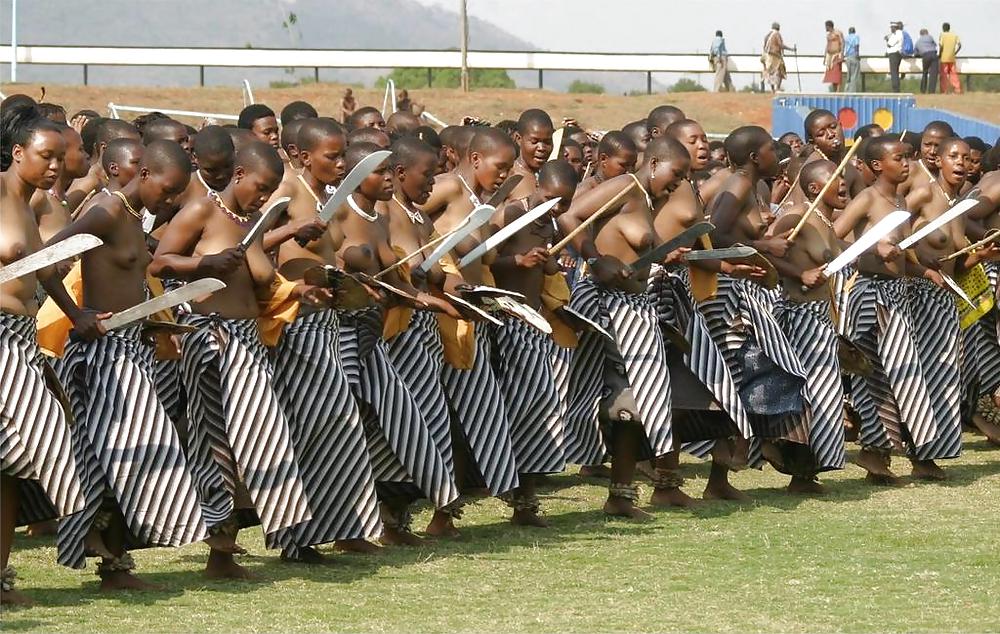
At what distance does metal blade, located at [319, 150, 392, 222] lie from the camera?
8.69m

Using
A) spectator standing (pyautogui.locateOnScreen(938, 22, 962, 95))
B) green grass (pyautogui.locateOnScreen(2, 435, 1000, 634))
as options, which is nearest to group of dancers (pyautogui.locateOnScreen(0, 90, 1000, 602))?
green grass (pyautogui.locateOnScreen(2, 435, 1000, 634))

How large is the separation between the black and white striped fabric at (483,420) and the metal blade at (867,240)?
92.0 inches

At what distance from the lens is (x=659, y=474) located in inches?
442

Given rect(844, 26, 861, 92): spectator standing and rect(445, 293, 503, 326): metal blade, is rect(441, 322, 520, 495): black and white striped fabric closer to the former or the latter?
rect(445, 293, 503, 326): metal blade

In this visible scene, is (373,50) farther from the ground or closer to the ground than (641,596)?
farther from the ground

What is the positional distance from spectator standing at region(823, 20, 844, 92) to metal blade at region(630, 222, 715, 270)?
25339mm

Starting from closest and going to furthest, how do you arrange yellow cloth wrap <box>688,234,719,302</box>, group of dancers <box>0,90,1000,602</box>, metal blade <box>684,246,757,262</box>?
1. group of dancers <box>0,90,1000,602</box>
2. metal blade <box>684,246,757,262</box>
3. yellow cloth wrap <box>688,234,719,302</box>

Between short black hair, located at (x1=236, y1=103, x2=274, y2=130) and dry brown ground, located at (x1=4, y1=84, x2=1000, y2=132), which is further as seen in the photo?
dry brown ground, located at (x1=4, y1=84, x2=1000, y2=132)

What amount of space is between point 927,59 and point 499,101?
8.66 meters

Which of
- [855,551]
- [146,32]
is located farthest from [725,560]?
[146,32]

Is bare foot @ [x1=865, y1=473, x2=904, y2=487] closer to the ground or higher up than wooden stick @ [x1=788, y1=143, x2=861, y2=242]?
closer to the ground

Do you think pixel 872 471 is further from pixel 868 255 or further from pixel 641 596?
pixel 641 596

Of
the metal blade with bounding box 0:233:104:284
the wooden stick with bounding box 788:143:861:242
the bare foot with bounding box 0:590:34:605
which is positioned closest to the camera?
the metal blade with bounding box 0:233:104:284

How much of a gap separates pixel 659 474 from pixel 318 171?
3064 millimetres
